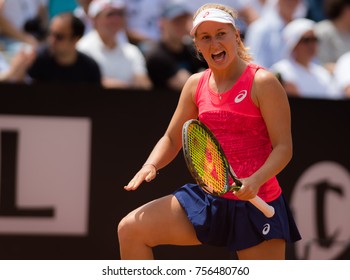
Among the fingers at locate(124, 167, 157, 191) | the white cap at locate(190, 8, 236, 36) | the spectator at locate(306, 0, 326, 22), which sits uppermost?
the spectator at locate(306, 0, 326, 22)

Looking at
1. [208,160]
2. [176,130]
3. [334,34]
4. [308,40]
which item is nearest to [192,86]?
[176,130]

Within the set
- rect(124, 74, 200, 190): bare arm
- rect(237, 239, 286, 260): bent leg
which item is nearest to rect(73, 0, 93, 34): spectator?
rect(124, 74, 200, 190): bare arm

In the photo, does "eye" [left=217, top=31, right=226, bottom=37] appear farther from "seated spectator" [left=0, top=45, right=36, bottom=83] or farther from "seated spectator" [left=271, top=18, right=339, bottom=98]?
"seated spectator" [left=271, top=18, right=339, bottom=98]

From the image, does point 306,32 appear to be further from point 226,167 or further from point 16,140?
point 226,167

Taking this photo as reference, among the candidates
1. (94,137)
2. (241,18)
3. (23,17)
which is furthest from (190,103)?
(241,18)

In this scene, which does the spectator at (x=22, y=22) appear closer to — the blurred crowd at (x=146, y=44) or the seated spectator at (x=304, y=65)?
the blurred crowd at (x=146, y=44)

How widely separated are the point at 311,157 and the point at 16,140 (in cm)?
236

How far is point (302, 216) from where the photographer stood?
7.10 m

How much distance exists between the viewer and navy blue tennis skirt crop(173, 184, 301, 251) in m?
4.26

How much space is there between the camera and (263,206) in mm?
4148

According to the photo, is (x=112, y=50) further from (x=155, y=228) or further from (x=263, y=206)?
(x=263, y=206)

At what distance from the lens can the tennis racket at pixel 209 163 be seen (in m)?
3.98

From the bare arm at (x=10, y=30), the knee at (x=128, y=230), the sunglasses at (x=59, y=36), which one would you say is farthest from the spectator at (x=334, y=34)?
the knee at (x=128, y=230)

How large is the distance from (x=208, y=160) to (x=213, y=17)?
2.20ft
